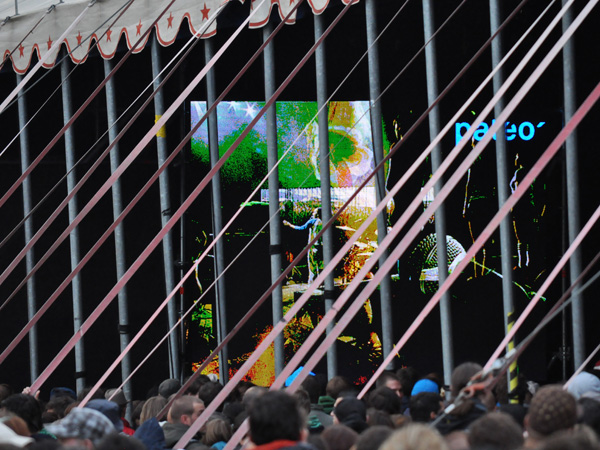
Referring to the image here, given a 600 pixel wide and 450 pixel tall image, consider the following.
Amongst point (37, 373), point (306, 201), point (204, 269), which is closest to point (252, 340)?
point (204, 269)

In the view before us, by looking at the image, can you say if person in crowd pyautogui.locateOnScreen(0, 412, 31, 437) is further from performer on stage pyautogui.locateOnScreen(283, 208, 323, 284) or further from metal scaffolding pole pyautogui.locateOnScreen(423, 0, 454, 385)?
performer on stage pyautogui.locateOnScreen(283, 208, 323, 284)

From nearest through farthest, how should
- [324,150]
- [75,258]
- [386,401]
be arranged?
[386,401], [324,150], [75,258]

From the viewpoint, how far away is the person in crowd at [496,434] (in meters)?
3.32

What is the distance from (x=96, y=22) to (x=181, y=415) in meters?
4.88

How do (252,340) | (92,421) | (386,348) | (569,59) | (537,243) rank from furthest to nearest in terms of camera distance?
(252,340) < (537,243) < (386,348) < (569,59) < (92,421)

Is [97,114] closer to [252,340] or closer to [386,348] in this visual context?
[252,340]

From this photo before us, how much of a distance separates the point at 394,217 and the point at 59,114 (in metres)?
4.00

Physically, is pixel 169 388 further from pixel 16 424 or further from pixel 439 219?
pixel 16 424

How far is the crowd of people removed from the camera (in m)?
3.34

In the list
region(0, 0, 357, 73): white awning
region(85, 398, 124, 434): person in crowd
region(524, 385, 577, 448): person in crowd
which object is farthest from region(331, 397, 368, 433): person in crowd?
region(0, 0, 357, 73): white awning

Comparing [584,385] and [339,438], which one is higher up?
[339,438]

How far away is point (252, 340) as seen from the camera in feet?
35.5

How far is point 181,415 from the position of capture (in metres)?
5.36

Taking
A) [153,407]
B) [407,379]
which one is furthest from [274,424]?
[407,379]
